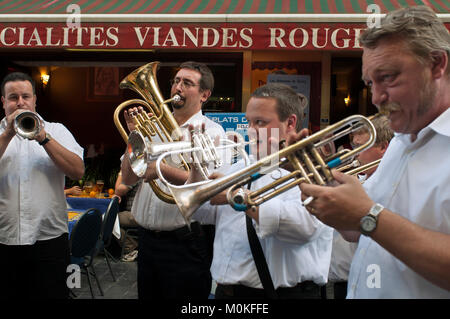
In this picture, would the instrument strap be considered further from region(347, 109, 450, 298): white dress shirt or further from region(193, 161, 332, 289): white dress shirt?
region(347, 109, 450, 298): white dress shirt

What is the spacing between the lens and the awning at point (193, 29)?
484 centimetres

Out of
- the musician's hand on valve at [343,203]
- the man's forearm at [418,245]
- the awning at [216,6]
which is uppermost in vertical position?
the awning at [216,6]

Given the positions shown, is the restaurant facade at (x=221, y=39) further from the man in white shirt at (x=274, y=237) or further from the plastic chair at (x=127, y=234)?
the plastic chair at (x=127, y=234)

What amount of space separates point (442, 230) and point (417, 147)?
31 cm

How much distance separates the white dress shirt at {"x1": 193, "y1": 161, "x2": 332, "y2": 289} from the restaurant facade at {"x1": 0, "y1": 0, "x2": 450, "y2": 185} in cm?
200

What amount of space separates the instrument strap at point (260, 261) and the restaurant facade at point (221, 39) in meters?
2.12

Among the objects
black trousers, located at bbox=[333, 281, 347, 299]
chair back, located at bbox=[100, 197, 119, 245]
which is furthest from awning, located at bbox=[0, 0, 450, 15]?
black trousers, located at bbox=[333, 281, 347, 299]

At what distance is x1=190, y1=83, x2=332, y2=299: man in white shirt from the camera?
1852 millimetres

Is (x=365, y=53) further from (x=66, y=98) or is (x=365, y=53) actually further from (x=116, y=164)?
(x=66, y=98)

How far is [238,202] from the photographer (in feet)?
5.07

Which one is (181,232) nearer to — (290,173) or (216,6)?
(290,173)

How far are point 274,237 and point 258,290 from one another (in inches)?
10.1

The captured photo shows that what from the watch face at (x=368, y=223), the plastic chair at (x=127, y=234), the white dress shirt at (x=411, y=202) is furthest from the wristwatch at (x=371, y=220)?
the plastic chair at (x=127, y=234)
